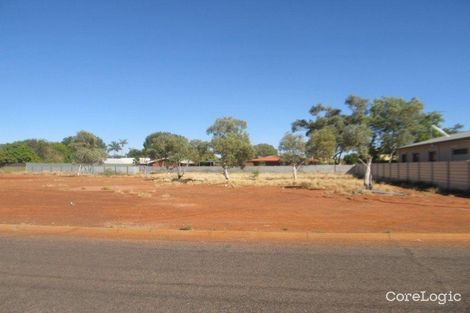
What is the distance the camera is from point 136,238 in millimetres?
10734

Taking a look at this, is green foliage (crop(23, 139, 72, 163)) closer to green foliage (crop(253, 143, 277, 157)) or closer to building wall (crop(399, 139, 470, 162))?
green foliage (crop(253, 143, 277, 157))

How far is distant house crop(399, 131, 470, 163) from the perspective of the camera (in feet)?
101

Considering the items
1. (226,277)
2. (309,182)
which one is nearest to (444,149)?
(309,182)

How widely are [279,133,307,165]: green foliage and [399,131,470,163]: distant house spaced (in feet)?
38.5

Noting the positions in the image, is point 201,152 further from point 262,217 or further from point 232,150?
point 262,217

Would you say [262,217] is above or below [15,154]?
below

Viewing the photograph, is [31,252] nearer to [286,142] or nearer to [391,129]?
[286,142]

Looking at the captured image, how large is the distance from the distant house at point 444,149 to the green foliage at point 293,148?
11.7 meters

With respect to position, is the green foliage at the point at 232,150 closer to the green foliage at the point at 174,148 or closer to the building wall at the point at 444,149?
the green foliage at the point at 174,148

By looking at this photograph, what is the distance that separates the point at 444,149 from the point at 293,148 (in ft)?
59.8

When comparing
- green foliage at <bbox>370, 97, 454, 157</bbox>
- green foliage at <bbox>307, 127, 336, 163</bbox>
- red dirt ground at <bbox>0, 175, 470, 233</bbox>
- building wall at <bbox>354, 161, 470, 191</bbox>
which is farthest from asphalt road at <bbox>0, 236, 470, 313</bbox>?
green foliage at <bbox>370, 97, 454, 157</bbox>

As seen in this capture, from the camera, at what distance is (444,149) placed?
3466cm

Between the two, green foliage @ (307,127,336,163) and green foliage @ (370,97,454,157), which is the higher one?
green foliage @ (370,97,454,157)

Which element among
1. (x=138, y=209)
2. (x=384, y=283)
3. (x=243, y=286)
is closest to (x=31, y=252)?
(x=243, y=286)
